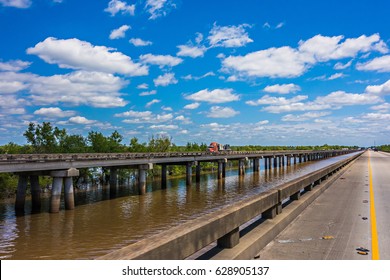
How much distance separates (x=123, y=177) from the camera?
170ft

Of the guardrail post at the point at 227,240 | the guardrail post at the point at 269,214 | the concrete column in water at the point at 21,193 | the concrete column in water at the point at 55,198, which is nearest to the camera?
the guardrail post at the point at 227,240

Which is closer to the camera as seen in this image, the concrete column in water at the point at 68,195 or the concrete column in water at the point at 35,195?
the concrete column in water at the point at 68,195

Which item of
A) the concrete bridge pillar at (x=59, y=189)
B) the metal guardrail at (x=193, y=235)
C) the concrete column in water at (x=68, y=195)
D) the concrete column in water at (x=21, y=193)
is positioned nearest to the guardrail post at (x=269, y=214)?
the metal guardrail at (x=193, y=235)

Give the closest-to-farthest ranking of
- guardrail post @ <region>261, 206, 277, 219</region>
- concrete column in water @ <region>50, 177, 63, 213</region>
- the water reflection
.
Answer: guardrail post @ <region>261, 206, 277, 219</region>, the water reflection, concrete column in water @ <region>50, 177, 63, 213</region>

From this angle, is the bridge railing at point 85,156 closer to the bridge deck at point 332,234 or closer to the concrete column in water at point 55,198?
the concrete column in water at point 55,198

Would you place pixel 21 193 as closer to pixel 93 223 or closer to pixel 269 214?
pixel 93 223

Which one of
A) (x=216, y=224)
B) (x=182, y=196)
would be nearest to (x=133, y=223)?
(x=182, y=196)

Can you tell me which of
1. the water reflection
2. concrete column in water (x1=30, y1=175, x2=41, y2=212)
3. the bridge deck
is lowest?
the water reflection

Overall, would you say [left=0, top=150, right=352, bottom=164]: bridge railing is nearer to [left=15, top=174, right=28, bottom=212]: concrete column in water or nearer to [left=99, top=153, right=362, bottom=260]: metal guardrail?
[left=15, top=174, right=28, bottom=212]: concrete column in water

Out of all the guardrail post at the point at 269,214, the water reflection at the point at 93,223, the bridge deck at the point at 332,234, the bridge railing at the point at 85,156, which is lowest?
the water reflection at the point at 93,223

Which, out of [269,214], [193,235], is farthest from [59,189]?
[193,235]

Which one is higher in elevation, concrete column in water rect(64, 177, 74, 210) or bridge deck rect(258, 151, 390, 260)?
bridge deck rect(258, 151, 390, 260)

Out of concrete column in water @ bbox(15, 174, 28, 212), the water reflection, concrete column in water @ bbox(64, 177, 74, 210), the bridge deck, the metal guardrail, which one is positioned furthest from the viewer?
concrete column in water @ bbox(15, 174, 28, 212)

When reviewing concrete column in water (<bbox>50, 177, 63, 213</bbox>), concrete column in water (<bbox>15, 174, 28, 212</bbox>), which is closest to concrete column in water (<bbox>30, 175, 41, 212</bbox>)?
concrete column in water (<bbox>15, 174, 28, 212</bbox>)
